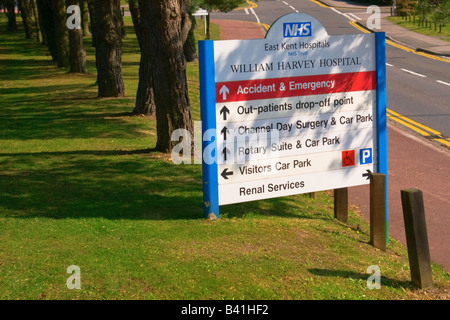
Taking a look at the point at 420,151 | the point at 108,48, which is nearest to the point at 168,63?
the point at 420,151

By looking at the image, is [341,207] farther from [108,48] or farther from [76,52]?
[76,52]

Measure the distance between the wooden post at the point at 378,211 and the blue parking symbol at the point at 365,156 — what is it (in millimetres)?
568

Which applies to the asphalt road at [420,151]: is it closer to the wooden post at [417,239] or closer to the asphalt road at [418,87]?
the asphalt road at [418,87]

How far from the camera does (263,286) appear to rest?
5.63m

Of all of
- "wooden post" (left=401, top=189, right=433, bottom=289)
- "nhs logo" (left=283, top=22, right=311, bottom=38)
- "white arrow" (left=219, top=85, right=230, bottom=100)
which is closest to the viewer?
"wooden post" (left=401, top=189, right=433, bottom=289)

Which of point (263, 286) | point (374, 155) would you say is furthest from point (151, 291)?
point (374, 155)

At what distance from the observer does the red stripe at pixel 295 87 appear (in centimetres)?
713

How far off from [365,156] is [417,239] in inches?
71.5

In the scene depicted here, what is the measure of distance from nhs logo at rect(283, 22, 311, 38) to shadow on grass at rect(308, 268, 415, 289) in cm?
264

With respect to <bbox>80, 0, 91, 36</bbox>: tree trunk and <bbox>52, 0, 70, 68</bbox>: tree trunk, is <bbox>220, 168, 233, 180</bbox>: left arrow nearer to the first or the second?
<bbox>52, 0, 70, 68</bbox>: tree trunk

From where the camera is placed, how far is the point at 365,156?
26.1ft

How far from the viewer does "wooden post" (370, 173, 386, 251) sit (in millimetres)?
7379

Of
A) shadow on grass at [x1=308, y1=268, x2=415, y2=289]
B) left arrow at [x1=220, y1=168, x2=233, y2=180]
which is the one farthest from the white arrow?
shadow on grass at [x1=308, y1=268, x2=415, y2=289]

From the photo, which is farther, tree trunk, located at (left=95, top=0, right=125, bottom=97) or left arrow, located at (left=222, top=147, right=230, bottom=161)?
tree trunk, located at (left=95, top=0, right=125, bottom=97)
